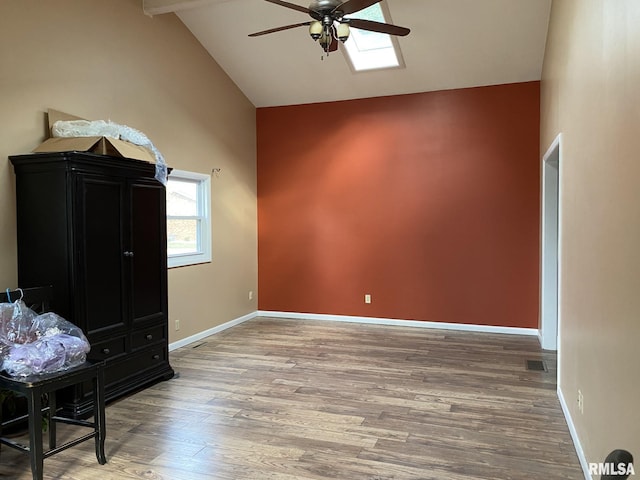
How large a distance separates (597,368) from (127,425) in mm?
2848

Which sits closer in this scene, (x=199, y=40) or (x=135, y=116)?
(x=135, y=116)

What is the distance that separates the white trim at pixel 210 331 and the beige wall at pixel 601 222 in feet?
12.1

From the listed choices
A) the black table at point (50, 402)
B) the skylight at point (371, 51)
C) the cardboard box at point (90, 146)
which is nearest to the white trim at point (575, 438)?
the black table at point (50, 402)

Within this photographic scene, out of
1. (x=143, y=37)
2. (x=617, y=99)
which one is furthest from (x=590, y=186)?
(x=143, y=37)

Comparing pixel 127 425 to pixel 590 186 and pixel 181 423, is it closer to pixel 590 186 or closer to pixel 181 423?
pixel 181 423

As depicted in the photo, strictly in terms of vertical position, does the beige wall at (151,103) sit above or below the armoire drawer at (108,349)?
above

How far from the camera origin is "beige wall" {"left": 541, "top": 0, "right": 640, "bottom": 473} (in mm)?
1864

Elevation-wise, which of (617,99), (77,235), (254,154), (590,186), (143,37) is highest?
(143,37)

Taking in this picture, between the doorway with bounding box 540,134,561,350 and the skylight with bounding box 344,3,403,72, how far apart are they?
204 cm

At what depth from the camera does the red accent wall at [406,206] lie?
5.85 m

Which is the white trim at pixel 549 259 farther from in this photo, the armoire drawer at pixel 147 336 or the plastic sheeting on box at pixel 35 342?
the plastic sheeting on box at pixel 35 342

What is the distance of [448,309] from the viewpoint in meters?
6.17

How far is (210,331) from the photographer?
5883mm

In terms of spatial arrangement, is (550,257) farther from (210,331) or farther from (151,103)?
(151,103)
